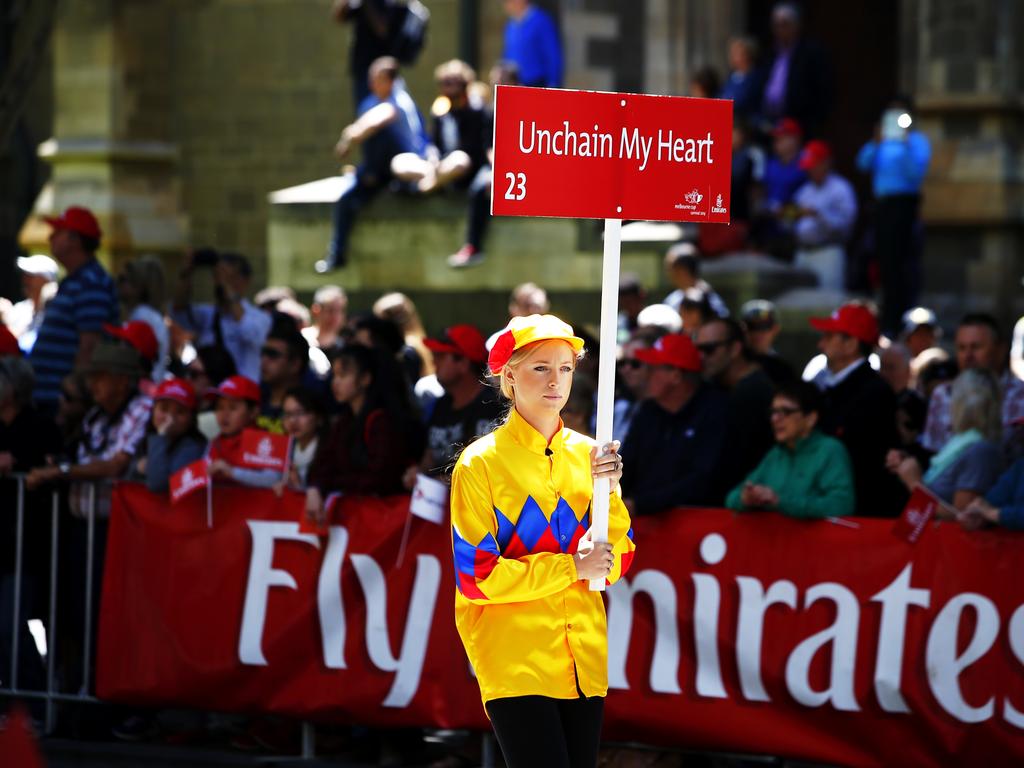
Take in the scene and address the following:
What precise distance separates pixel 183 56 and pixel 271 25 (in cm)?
103

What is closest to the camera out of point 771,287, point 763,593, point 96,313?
point 763,593

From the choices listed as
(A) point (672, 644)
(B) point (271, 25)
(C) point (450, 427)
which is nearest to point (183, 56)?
(B) point (271, 25)

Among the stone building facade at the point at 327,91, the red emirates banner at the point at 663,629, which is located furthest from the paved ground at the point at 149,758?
the stone building facade at the point at 327,91

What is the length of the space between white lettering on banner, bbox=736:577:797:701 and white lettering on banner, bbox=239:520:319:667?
2047mm

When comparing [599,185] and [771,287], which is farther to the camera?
[771,287]

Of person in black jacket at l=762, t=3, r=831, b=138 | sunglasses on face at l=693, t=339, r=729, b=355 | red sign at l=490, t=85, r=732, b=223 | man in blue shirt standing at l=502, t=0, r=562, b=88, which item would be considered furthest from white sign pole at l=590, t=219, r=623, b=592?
man in blue shirt standing at l=502, t=0, r=562, b=88

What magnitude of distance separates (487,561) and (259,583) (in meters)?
3.60

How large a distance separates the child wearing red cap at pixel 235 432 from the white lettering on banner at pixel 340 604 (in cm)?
23

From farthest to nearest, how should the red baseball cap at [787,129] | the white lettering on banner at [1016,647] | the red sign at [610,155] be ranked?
1. the red baseball cap at [787,129]
2. the white lettering on banner at [1016,647]
3. the red sign at [610,155]

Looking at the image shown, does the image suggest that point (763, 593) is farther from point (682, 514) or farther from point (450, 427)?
point (450, 427)

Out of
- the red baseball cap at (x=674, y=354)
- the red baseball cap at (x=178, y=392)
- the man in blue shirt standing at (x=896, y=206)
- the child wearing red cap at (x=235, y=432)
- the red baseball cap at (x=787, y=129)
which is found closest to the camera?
the red baseball cap at (x=674, y=354)

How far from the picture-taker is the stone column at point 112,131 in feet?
61.5

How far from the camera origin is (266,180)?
21.4 metres

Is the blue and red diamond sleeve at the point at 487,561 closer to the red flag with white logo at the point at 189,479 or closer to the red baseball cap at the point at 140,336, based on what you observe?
the red flag with white logo at the point at 189,479
